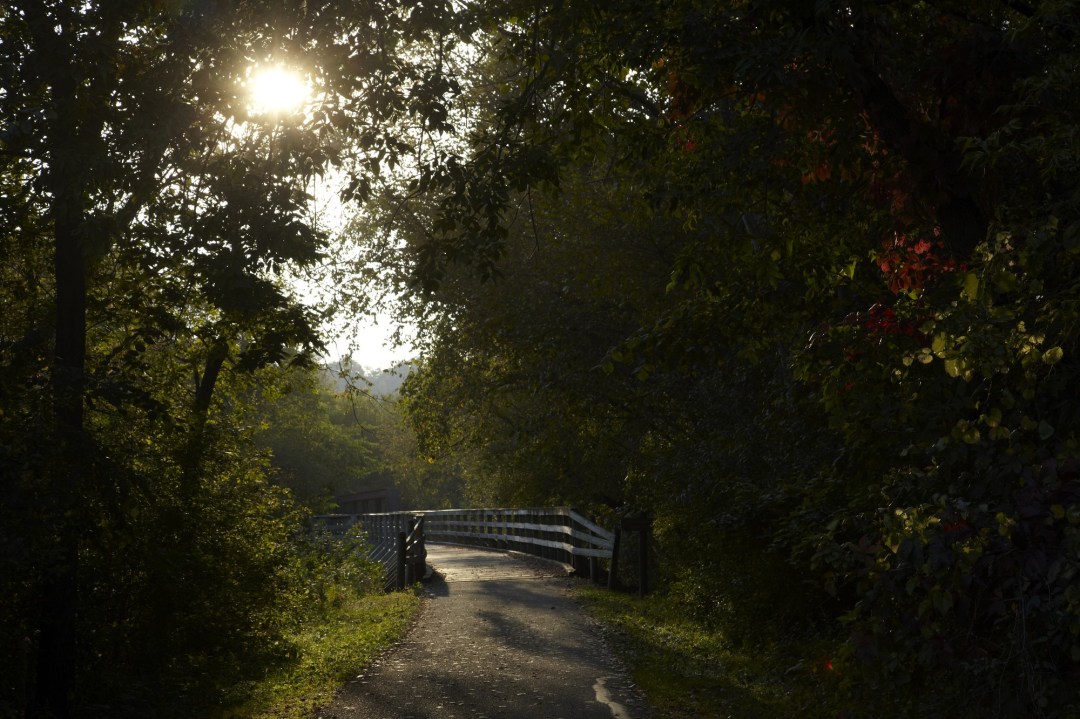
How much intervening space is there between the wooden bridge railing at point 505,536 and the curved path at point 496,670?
9.64ft

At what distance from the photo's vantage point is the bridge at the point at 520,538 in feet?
67.3

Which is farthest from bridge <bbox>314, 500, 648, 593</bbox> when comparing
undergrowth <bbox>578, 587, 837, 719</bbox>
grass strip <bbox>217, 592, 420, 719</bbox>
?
undergrowth <bbox>578, 587, 837, 719</bbox>

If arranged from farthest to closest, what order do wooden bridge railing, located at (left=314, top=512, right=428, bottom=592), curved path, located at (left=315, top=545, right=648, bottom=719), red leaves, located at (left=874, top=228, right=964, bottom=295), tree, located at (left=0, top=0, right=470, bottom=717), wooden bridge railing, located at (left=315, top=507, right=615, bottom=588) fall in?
wooden bridge railing, located at (left=315, top=507, right=615, bottom=588) → wooden bridge railing, located at (left=314, top=512, right=428, bottom=592) → curved path, located at (left=315, top=545, right=648, bottom=719) → tree, located at (left=0, top=0, right=470, bottom=717) → red leaves, located at (left=874, top=228, right=964, bottom=295)

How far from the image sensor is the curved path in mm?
A: 9391

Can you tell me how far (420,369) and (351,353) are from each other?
268 centimetres

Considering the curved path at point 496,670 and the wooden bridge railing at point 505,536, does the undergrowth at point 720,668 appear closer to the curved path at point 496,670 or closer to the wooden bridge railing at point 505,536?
the curved path at point 496,670

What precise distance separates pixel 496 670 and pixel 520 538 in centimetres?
1793

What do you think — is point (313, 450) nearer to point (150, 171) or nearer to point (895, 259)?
point (150, 171)

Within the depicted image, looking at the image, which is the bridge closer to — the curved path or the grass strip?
the curved path

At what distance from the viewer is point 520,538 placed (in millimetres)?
29203

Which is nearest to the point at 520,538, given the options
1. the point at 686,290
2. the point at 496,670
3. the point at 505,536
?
the point at 505,536

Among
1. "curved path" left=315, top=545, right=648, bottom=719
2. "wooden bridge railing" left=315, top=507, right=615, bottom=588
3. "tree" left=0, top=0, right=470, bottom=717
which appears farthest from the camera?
"wooden bridge railing" left=315, top=507, right=615, bottom=588

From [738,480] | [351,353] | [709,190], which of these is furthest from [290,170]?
[351,353]

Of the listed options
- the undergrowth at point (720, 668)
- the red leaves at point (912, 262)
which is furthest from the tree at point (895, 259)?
the undergrowth at point (720, 668)
